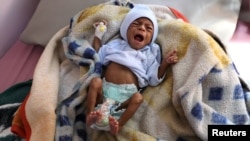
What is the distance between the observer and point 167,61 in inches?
45.7

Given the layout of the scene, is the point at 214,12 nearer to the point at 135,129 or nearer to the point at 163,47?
the point at 163,47

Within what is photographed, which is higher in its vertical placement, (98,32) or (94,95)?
(98,32)

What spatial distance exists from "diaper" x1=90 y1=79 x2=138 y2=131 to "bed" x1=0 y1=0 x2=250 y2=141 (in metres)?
0.04

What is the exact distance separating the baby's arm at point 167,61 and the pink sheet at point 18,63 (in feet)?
1.69

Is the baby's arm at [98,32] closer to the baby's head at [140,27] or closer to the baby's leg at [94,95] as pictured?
the baby's head at [140,27]

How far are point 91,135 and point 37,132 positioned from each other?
0.50 ft

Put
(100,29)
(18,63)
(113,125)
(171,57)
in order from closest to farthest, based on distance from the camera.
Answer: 1. (113,125)
2. (171,57)
3. (100,29)
4. (18,63)

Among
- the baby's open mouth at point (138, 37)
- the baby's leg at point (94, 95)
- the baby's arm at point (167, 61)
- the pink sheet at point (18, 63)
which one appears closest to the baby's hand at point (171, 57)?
the baby's arm at point (167, 61)

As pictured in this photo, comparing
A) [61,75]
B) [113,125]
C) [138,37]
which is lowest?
[113,125]

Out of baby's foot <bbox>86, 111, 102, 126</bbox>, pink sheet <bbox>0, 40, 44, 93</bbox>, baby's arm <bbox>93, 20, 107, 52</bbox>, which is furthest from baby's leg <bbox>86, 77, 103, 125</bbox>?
pink sheet <bbox>0, 40, 44, 93</bbox>

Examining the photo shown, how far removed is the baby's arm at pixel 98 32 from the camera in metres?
1.26

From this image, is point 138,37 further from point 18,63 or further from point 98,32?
point 18,63

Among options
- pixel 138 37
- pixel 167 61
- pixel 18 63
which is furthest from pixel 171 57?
pixel 18 63

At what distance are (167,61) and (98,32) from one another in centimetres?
26
